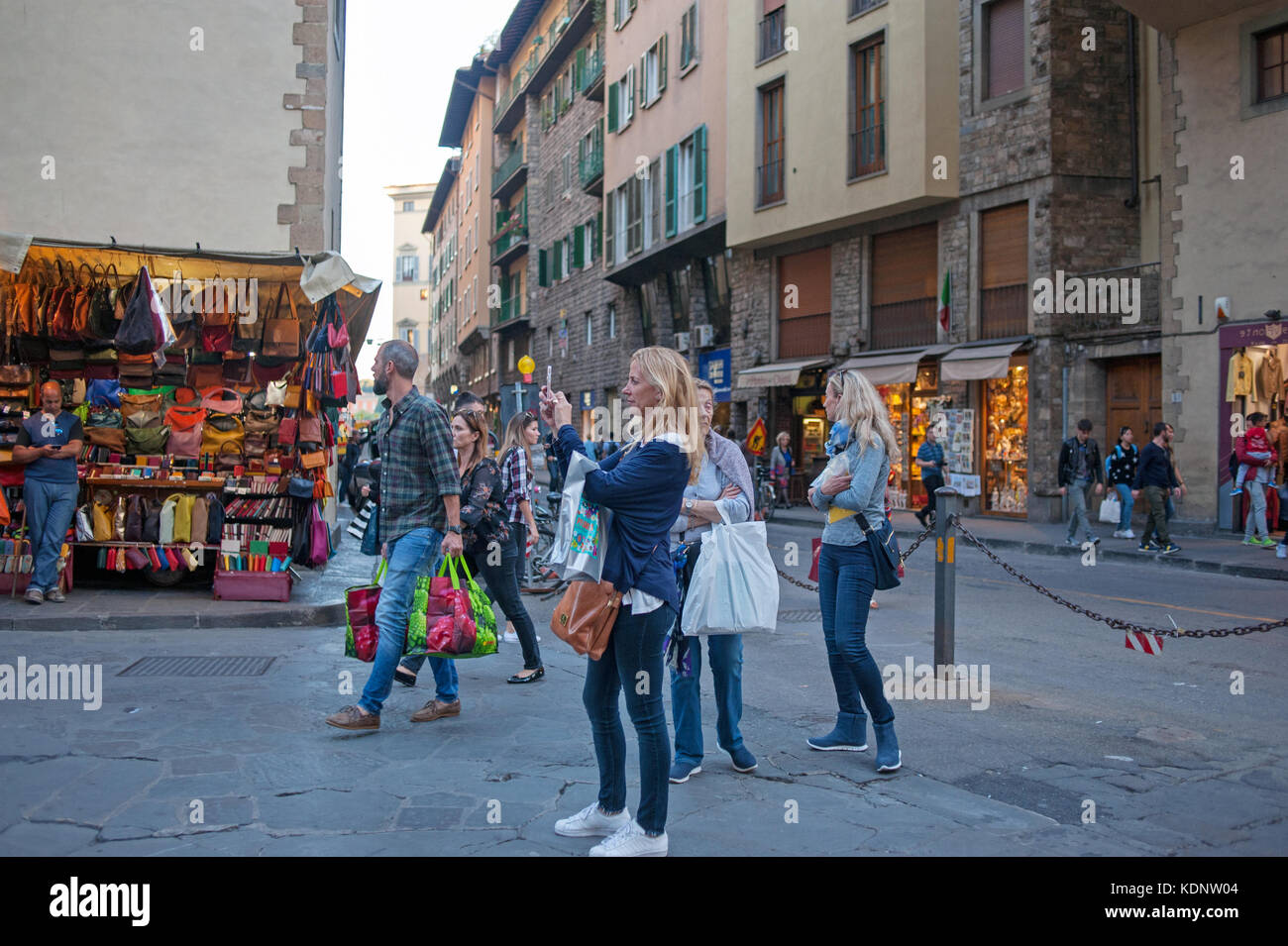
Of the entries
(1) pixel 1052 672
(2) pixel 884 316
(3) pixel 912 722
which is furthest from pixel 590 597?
(2) pixel 884 316

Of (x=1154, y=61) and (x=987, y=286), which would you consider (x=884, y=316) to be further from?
(x=1154, y=61)

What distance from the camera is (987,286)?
856 inches

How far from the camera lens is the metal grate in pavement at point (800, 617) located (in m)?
9.73

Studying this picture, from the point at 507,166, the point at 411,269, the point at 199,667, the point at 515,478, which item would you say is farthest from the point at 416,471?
the point at 411,269

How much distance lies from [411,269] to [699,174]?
7451 centimetres

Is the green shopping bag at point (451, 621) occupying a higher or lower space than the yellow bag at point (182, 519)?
lower

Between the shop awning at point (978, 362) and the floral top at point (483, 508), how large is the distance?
14.7 metres

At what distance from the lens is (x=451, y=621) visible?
5.77 metres

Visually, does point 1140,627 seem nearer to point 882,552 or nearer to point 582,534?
point 882,552

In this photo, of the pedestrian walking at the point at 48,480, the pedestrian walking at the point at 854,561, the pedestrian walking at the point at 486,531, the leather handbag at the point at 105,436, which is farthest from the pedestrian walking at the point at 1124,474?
the pedestrian walking at the point at 48,480

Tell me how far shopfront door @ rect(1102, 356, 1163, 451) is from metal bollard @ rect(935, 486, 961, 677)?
1429 centimetres

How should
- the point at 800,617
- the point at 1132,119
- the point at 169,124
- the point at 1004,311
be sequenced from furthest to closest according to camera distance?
the point at 1004,311 → the point at 1132,119 → the point at 169,124 → the point at 800,617

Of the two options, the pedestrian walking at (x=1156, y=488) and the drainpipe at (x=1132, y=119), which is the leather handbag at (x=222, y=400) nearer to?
the pedestrian walking at (x=1156, y=488)

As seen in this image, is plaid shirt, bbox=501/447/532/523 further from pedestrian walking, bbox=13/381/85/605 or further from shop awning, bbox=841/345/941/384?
shop awning, bbox=841/345/941/384
